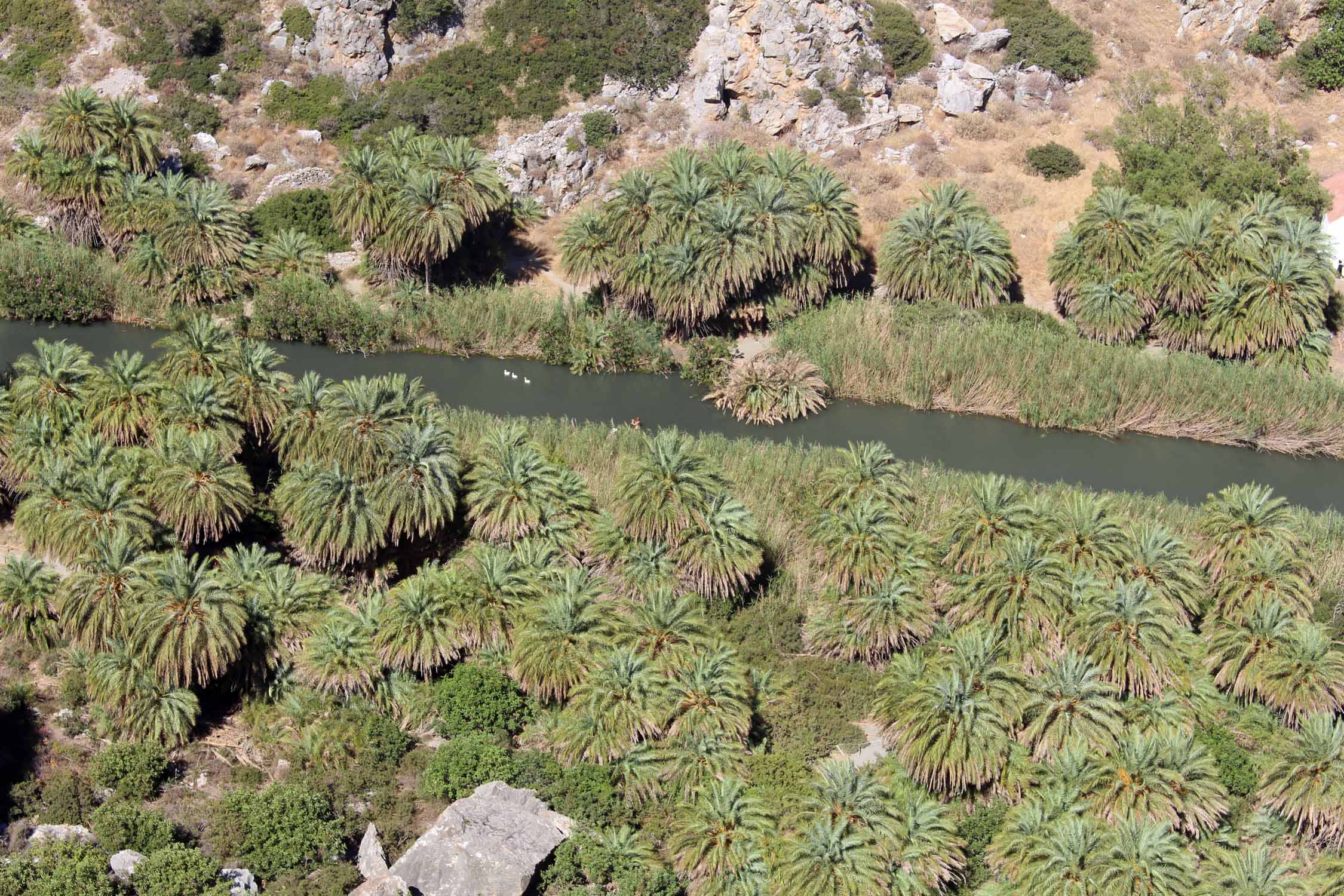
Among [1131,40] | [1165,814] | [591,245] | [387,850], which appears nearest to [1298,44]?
[1131,40]

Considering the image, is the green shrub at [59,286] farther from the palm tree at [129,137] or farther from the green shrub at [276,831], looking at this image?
the green shrub at [276,831]

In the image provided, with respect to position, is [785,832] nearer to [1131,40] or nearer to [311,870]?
[311,870]

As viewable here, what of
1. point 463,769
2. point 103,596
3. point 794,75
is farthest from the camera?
point 794,75

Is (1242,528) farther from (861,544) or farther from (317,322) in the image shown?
(317,322)

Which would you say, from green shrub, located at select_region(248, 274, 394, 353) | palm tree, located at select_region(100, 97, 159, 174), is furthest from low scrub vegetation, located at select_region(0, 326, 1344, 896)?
palm tree, located at select_region(100, 97, 159, 174)

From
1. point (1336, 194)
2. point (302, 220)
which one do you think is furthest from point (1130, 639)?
point (302, 220)

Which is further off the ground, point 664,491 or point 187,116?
point 187,116
